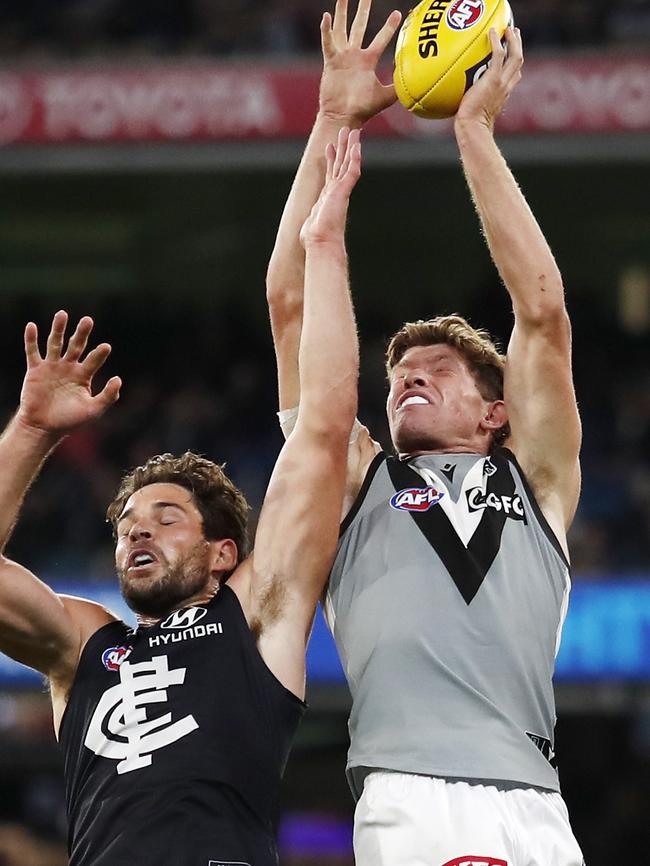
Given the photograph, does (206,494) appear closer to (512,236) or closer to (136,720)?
(136,720)

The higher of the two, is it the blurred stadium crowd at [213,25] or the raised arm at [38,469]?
the blurred stadium crowd at [213,25]

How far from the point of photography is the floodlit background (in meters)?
12.1

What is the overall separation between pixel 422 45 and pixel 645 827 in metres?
8.91

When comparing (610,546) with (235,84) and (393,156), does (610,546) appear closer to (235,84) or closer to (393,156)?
(393,156)

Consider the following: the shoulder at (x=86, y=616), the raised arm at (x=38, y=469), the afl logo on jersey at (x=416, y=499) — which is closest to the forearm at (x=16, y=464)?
the raised arm at (x=38, y=469)

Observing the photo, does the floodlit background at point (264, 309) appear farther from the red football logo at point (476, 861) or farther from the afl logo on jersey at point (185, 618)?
the red football logo at point (476, 861)

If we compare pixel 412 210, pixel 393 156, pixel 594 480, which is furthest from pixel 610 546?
pixel 412 210

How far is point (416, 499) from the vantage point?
465 centimetres

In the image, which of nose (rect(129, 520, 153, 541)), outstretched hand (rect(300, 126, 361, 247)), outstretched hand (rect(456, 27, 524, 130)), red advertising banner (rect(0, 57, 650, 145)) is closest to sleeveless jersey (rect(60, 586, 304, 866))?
nose (rect(129, 520, 153, 541))

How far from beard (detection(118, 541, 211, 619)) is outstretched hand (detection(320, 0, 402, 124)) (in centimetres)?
163

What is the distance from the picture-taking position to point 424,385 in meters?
4.84

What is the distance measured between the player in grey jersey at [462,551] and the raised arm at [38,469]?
0.67 meters

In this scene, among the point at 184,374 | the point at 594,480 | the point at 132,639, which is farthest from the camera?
the point at 184,374

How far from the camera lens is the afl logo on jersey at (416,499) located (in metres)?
4.63
